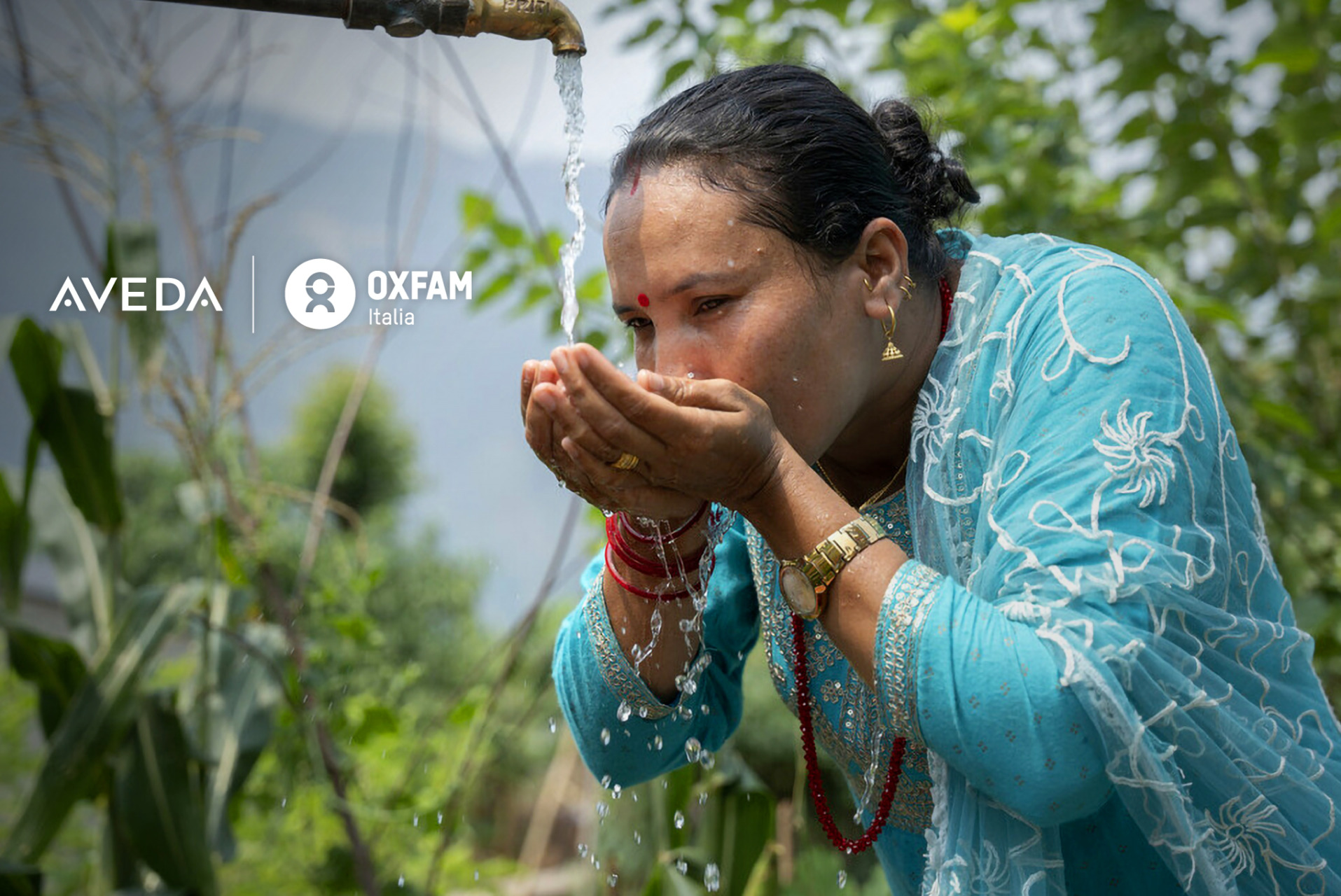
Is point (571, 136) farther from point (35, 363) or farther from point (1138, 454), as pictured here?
point (35, 363)

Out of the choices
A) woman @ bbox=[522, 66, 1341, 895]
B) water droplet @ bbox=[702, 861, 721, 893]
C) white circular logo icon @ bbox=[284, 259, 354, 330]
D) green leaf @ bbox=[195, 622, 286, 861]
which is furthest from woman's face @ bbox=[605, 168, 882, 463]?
white circular logo icon @ bbox=[284, 259, 354, 330]

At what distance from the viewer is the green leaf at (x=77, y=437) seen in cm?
247

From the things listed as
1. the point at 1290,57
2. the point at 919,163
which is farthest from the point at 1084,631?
the point at 1290,57

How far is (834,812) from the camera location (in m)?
3.81

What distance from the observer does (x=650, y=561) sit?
1.32m

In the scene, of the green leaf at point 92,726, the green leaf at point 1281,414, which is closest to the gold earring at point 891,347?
the green leaf at point 1281,414

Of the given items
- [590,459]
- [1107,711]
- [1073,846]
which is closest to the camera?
[1107,711]

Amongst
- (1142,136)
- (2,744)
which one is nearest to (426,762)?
(2,744)

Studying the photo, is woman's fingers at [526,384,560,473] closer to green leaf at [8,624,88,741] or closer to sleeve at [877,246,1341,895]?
sleeve at [877,246,1341,895]

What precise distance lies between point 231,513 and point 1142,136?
7.79ft

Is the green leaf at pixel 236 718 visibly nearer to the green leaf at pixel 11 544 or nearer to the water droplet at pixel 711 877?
the green leaf at pixel 11 544

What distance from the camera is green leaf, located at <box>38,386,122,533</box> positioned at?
2467 millimetres

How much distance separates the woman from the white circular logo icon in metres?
1.71

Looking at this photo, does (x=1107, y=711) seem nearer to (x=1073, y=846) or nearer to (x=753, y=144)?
(x=1073, y=846)
